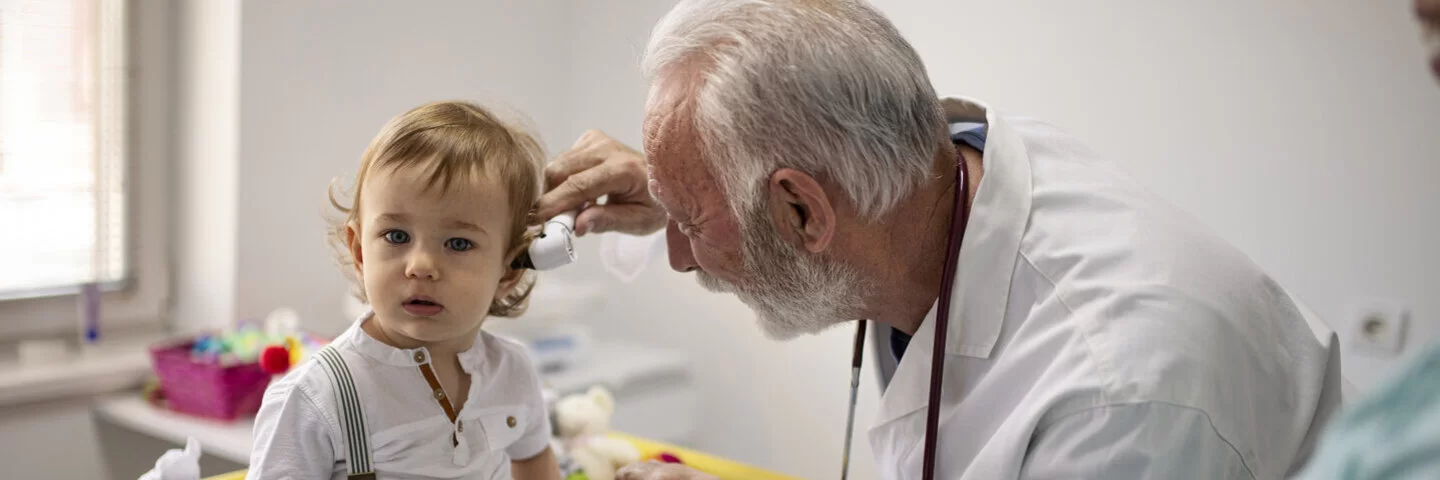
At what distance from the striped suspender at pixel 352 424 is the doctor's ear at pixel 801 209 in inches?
21.0

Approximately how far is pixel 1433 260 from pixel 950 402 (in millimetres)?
1533

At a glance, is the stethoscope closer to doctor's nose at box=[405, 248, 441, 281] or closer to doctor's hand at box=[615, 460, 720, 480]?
doctor's hand at box=[615, 460, 720, 480]

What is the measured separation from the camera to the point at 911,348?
1382mm

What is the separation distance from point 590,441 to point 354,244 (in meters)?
0.71

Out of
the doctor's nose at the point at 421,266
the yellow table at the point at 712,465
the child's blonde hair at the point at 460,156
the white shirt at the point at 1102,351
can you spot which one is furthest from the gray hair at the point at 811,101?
the yellow table at the point at 712,465

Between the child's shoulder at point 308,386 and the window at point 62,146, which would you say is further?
the window at point 62,146

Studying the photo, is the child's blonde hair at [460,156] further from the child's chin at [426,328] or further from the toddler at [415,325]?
the child's chin at [426,328]

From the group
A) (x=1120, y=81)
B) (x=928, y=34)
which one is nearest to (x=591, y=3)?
(x=928, y=34)

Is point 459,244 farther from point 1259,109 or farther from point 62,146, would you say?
point 1259,109

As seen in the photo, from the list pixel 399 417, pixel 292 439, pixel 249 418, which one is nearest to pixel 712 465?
pixel 399 417

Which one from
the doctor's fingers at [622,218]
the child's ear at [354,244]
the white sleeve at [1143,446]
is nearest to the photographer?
the white sleeve at [1143,446]

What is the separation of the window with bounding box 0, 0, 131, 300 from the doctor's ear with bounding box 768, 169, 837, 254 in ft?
6.21

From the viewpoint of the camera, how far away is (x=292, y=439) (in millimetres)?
1211

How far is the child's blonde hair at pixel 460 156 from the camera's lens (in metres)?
1.28
